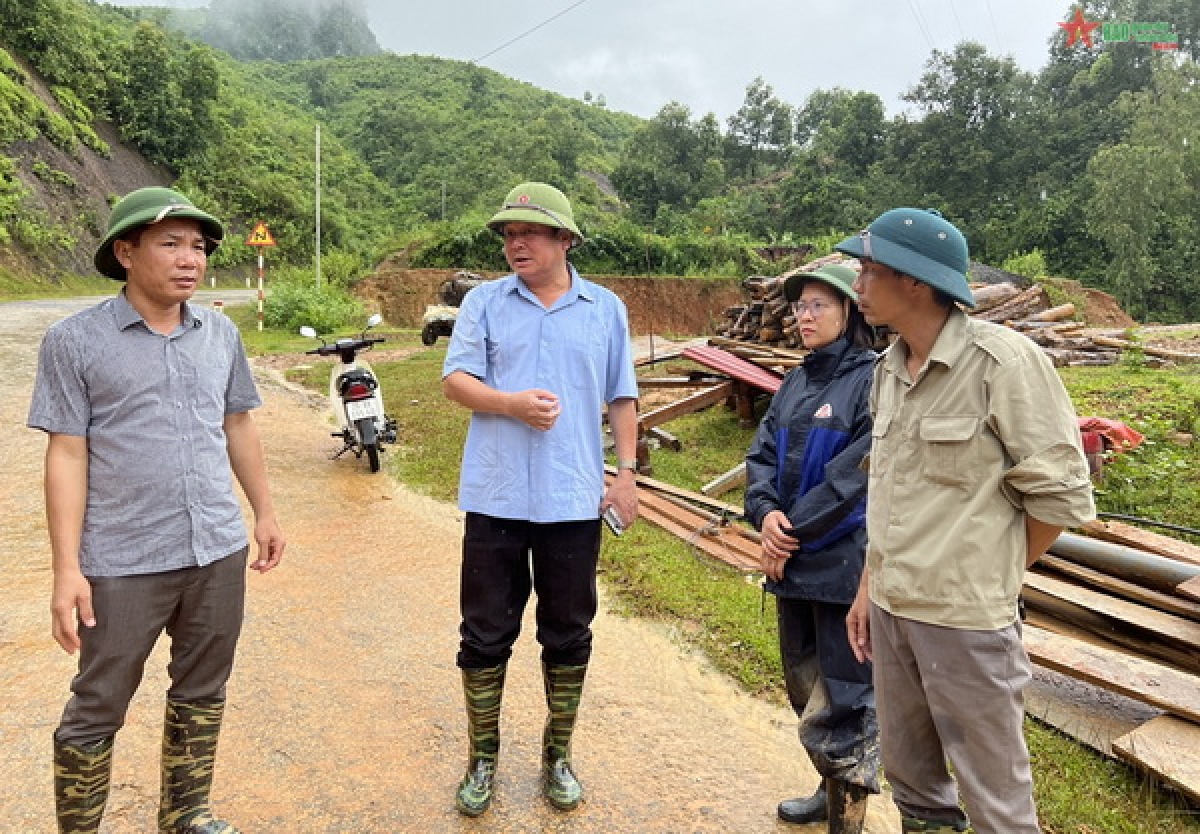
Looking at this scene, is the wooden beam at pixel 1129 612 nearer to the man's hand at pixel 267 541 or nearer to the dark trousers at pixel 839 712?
the dark trousers at pixel 839 712

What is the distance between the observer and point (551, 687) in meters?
2.55

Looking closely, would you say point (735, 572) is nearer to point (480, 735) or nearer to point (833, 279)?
point (480, 735)

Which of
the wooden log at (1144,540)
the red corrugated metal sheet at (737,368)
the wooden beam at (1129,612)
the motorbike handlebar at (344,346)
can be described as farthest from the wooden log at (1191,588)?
the motorbike handlebar at (344,346)

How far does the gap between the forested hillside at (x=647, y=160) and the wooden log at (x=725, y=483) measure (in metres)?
18.7

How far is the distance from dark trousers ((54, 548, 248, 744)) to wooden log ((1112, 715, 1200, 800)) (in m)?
3.13

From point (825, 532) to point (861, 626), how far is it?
0.32 meters

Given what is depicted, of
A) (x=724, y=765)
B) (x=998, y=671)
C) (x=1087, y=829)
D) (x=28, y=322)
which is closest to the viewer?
(x=998, y=671)

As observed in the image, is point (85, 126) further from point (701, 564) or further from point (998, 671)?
point (998, 671)

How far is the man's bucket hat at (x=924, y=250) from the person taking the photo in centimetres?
172

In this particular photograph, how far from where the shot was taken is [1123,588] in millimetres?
3955

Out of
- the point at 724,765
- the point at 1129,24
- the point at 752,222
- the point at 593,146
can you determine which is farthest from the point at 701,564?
the point at 593,146

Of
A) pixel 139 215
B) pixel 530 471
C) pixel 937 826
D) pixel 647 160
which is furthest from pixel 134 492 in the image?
pixel 647 160

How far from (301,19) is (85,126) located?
3284 inches

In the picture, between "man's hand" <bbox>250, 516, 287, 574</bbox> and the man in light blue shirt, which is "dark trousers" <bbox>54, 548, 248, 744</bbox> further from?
the man in light blue shirt
